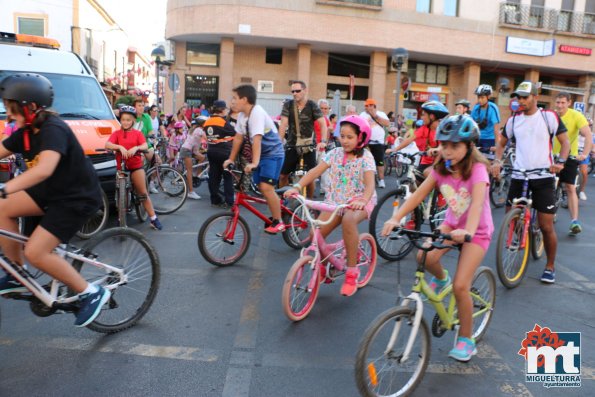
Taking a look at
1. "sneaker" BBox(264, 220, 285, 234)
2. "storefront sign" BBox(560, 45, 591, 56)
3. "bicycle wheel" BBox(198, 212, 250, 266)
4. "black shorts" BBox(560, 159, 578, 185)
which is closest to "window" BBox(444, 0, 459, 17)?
"storefront sign" BBox(560, 45, 591, 56)

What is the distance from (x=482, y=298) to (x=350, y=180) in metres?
1.49

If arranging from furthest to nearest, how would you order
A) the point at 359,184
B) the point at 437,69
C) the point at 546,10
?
the point at 437,69 → the point at 546,10 → the point at 359,184

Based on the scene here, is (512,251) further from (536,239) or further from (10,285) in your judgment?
(10,285)

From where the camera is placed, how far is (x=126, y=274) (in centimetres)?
386

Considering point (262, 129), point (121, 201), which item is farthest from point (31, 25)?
point (262, 129)

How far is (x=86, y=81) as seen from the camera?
804 cm

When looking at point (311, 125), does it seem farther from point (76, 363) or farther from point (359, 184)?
point (76, 363)

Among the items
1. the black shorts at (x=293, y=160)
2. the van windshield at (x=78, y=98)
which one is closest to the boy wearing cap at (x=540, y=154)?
the black shorts at (x=293, y=160)

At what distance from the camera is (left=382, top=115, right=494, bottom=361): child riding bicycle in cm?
316

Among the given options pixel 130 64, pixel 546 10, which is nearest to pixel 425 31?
pixel 546 10

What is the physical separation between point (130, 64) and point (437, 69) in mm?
32564

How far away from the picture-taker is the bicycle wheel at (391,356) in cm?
275

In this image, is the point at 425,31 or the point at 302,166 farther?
the point at 425,31

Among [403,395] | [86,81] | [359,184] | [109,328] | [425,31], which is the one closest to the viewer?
[403,395]
